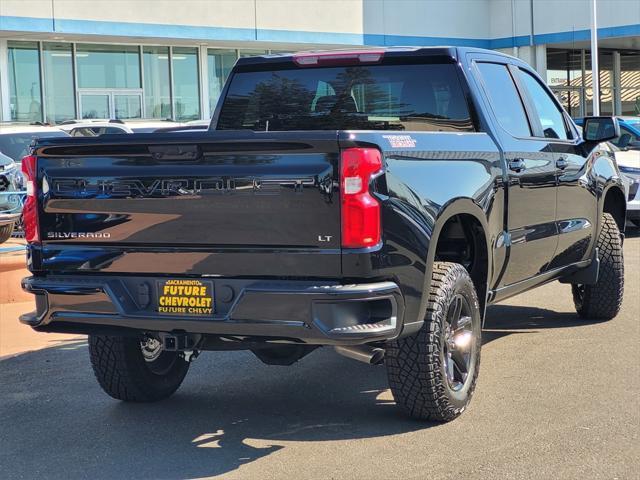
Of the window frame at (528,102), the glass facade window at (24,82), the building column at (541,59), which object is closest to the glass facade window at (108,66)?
the glass facade window at (24,82)

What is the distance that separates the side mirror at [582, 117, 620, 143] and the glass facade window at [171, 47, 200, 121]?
82.1ft

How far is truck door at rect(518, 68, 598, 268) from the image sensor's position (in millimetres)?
7109

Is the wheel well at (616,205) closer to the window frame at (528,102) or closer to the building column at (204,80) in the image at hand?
the window frame at (528,102)

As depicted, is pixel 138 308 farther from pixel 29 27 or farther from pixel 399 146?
pixel 29 27

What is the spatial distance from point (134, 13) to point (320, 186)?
2540cm

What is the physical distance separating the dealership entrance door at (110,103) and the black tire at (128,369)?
2426cm

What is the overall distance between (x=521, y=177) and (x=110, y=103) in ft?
82.5

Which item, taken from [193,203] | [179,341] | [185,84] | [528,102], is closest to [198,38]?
[185,84]

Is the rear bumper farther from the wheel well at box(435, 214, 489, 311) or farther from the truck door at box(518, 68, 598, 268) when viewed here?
the truck door at box(518, 68, 598, 268)

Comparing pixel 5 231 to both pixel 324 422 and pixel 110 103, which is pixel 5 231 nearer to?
pixel 324 422

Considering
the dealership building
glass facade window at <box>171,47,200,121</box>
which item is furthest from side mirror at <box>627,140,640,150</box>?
glass facade window at <box>171,47,200,121</box>

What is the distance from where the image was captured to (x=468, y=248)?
601 centimetres

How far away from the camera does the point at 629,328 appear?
7.97 meters

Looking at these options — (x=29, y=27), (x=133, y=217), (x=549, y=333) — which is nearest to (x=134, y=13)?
(x=29, y=27)
